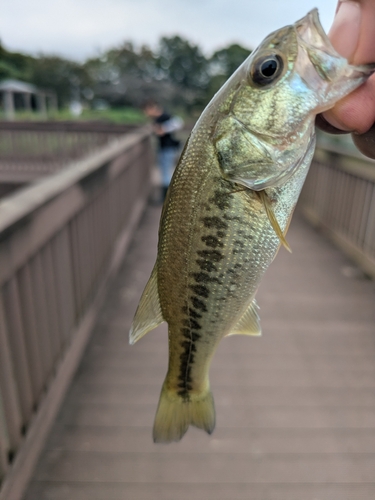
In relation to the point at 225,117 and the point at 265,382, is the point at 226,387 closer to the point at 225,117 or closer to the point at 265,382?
the point at 265,382

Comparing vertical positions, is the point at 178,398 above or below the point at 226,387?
above

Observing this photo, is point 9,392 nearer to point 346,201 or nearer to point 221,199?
point 221,199

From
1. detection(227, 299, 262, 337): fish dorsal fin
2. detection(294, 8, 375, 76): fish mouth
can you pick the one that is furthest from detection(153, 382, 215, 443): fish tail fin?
detection(294, 8, 375, 76): fish mouth

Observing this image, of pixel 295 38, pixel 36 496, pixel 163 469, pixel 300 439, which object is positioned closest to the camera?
pixel 295 38

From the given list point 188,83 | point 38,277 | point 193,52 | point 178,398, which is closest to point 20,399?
point 38,277

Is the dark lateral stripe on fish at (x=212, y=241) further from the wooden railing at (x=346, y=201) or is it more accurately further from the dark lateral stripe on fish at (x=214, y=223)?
the wooden railing at (x=346, y=201)

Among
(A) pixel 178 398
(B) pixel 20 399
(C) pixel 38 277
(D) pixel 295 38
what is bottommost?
(B) pixel 20 399
